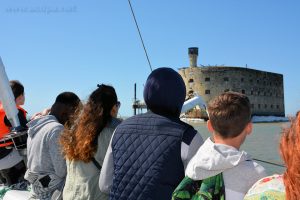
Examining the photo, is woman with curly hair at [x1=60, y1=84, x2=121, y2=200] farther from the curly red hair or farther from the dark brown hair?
the curly red hair

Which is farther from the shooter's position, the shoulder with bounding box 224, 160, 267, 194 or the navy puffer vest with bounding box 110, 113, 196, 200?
the navy puffer vest with bounding box 110, 113, 196, 200

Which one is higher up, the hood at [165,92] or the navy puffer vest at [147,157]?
the hood at [165,92]

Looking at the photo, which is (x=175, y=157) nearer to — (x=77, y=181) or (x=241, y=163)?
(x=241, y=163)

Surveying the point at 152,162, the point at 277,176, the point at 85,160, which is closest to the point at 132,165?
the point at 152,162

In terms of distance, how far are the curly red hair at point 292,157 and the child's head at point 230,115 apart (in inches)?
20.7

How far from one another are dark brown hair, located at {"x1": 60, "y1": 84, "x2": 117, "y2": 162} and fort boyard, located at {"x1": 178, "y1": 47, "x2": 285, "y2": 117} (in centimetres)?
4589

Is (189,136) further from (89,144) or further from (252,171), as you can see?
(89,144)


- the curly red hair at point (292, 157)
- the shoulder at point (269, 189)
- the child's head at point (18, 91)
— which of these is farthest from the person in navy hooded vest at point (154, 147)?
the child's head at point (18, 91)

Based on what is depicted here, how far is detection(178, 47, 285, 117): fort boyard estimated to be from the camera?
5144cm

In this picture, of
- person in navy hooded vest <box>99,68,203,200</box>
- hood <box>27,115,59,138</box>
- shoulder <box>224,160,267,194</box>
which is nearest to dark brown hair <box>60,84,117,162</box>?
person in navy hooded vest <box>99,68,203,200</box>

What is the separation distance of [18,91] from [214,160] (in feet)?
8.74

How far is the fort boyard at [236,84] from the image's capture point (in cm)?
5144

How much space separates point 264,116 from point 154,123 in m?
56.3

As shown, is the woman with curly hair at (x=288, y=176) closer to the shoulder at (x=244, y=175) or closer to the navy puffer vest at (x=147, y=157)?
the shoulder at (x=244, y=175)
